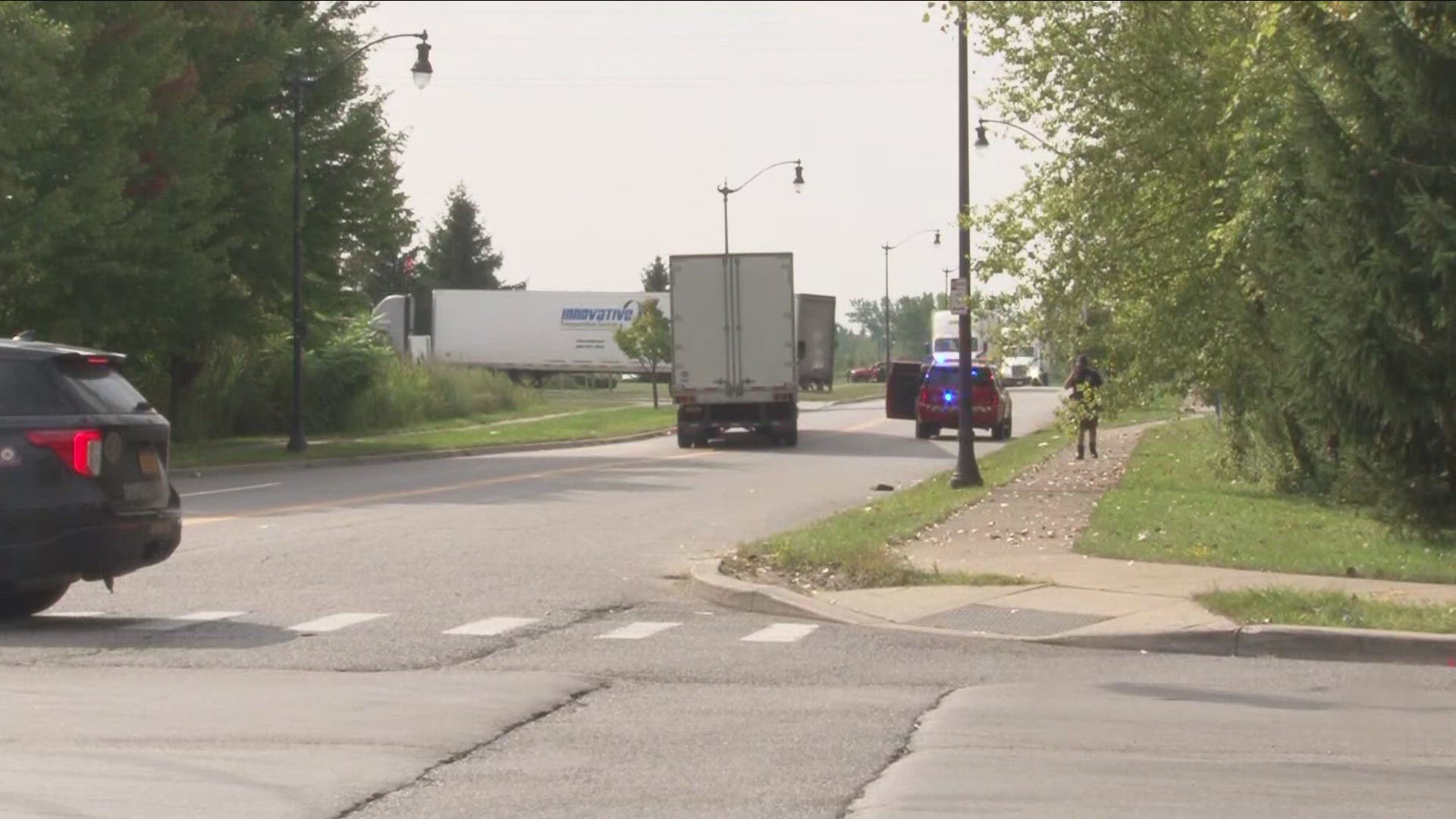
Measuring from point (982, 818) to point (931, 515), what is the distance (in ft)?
42.8

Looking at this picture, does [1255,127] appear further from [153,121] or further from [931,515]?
[153,121]

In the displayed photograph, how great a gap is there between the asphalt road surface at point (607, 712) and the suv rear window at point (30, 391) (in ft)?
4.63

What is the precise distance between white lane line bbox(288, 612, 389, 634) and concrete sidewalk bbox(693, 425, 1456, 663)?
268cm

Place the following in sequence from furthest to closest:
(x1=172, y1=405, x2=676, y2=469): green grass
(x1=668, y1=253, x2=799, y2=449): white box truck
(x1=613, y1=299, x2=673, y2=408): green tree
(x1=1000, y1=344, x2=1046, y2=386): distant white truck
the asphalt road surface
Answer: (x1=1000, y1=344, x2=1046, y2=386): distant white truck
(x1=613, y1=299, x2=673, y2=408): green tree
(x1=668, y1=253, x2=799, y2=449): white box truck
(x1=172, y1=405, x2=676, y2=469): green grass
the asphalt road surface

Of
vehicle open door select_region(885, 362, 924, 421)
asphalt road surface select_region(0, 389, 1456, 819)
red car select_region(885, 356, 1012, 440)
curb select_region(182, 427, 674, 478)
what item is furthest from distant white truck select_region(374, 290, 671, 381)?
asphalt road surface select_region(0, 389, 1456, 819)

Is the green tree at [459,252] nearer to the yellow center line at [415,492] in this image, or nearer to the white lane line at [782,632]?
the yellow center line at [415,492]

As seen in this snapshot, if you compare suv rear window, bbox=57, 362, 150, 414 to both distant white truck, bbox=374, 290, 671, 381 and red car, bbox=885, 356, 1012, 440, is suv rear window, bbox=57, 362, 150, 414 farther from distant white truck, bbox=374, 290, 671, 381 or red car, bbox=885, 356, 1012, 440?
distant white truck, bbox=374, 290, 671, 381

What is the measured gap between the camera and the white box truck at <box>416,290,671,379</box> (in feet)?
264

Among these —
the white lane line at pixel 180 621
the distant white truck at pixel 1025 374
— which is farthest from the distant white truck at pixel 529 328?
the white lane line at pixel 180 621

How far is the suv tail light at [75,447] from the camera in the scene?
11805 millimetres

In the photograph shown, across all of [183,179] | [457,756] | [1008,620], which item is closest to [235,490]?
[183,179]

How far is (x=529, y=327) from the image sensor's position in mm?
81125

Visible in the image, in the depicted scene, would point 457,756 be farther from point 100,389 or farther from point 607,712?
point 100,389

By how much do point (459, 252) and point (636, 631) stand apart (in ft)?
377
